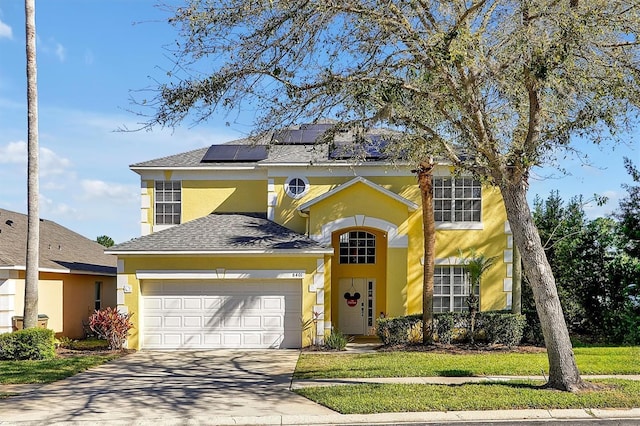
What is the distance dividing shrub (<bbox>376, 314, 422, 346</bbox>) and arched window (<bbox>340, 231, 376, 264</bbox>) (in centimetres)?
346

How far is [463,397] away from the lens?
10727 mm

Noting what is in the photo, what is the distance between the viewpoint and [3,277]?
17.8 m

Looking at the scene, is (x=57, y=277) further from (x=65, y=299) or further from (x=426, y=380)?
(x=426, y=380)

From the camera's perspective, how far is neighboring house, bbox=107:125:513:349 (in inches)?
729

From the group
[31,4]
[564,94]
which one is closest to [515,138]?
[564,94]

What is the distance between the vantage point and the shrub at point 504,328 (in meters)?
18.3

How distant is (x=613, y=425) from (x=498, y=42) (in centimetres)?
681

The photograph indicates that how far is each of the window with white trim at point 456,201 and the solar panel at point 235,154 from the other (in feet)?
20.5

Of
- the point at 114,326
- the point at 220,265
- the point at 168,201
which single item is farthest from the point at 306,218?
the point at 114,326

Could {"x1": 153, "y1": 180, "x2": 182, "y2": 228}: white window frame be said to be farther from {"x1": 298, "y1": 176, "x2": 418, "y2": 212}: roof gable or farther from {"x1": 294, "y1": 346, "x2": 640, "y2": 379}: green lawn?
{"x1": 294, "y1": 346, "x2": 640, "y2": 379}: green lawn

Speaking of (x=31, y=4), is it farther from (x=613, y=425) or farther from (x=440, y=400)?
(x=613, y=425)

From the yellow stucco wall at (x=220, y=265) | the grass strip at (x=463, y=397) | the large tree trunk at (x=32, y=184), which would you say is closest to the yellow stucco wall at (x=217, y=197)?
the yellow stucco wall at (x=220, y=265)

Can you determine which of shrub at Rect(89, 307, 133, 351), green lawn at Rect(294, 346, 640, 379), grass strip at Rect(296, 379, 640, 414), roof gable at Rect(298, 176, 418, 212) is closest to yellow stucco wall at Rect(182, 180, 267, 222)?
roof gable at Rect(298, 176, 418, 212)

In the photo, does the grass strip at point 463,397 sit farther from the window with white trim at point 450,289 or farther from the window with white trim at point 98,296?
the window with white trim at point 98,296
